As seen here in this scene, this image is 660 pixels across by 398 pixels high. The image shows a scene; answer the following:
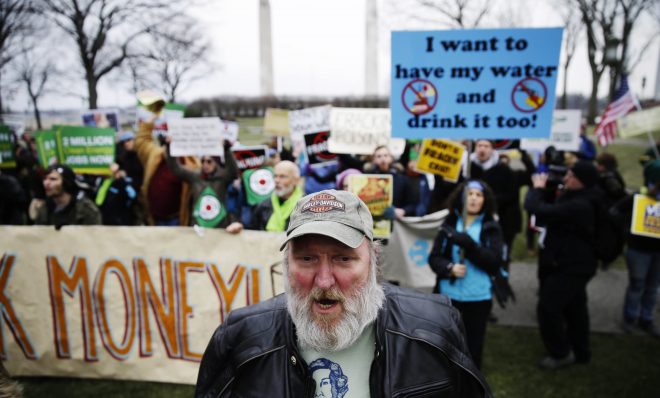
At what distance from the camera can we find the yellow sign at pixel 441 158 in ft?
13.4

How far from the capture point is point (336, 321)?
57.4 inches

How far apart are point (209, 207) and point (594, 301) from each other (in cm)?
443

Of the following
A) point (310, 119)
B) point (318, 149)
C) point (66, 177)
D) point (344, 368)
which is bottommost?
point (344, 368)

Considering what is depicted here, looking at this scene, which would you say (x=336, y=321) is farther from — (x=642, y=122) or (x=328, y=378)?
(x=642, y=122)

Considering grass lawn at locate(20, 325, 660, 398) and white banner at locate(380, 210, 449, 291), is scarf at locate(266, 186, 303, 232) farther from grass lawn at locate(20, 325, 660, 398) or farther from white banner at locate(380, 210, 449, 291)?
grass lawn at locate(20, 325, 660, 398)

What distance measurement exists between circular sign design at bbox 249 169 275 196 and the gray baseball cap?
10.2 feet

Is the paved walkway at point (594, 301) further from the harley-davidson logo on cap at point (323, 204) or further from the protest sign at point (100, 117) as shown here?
the protest sign at point (100, 117)

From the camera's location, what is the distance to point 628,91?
564cm

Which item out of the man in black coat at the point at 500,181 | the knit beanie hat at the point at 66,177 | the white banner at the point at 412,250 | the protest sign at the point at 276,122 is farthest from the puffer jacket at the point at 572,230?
the protest sign at the point at 276,122

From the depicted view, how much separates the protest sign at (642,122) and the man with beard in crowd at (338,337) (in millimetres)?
4945

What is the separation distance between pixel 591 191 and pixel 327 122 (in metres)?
3.75

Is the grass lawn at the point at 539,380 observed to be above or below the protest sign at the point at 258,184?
below

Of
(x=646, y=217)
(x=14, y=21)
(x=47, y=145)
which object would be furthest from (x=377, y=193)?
(x=14, y=21)

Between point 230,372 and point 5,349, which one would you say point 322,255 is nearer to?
point 230,372
